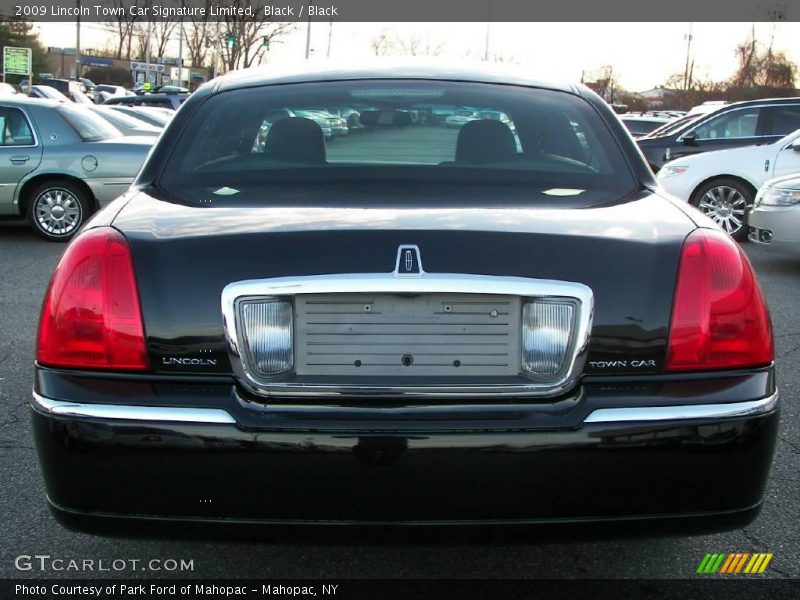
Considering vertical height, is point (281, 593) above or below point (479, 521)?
below

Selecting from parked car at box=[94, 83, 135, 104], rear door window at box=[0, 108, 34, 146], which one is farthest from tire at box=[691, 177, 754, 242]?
parked car at box=[94, 83, 135, 104]

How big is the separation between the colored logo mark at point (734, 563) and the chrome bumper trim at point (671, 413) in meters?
0.85

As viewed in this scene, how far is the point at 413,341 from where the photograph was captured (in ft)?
7.64

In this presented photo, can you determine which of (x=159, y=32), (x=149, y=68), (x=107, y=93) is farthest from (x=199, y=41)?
(x=107, y=93)

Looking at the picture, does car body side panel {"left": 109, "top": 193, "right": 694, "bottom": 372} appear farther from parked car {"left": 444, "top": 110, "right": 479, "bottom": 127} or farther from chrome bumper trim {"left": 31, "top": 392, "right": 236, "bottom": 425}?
parked car {"left": 444, "top": 110, "right": 479, "bottom": 127}

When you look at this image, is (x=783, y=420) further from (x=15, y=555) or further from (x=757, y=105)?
(x=757, y=105)

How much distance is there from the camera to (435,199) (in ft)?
8.87

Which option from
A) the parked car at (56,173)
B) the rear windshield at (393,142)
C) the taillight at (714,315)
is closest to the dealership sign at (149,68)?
the parked car at (56,173)

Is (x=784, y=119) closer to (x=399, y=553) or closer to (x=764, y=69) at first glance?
(x=399, y=553)

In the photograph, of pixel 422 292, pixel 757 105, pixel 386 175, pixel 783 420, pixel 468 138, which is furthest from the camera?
pixel 757 105

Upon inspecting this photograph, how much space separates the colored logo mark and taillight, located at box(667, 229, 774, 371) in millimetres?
854

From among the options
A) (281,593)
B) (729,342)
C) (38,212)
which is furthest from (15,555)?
(38,212)

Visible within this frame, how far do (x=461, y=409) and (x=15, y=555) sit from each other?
1.62 metres

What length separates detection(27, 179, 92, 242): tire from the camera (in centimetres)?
1074
